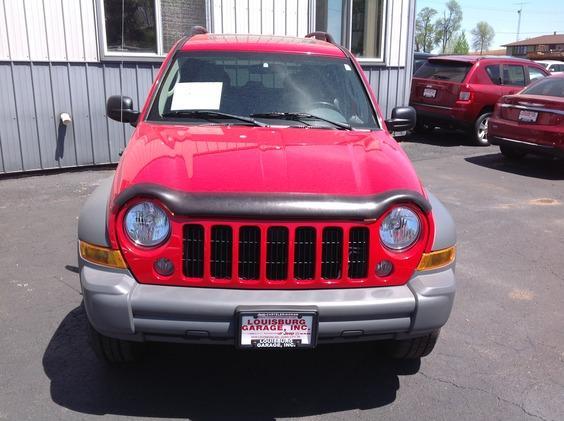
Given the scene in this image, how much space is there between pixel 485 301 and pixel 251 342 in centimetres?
243

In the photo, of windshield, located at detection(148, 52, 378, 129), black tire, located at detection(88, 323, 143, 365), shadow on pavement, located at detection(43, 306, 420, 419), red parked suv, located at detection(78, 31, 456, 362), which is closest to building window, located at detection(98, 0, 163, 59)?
windshield, located at detection(148, 52, 378, 129)

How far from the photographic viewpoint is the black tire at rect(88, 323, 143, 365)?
115 inches

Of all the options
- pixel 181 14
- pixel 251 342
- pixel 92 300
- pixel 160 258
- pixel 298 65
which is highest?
pixel 181 14

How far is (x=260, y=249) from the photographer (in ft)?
8.46

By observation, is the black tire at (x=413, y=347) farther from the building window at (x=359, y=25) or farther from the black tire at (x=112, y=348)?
the building window at (x=359, y=25)

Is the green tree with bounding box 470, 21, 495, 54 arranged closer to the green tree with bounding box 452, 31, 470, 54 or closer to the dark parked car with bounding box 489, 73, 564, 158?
the green tree with bounding box 452, 31, 470, 54

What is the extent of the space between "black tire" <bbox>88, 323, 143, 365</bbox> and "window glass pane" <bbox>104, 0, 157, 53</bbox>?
19.8ft

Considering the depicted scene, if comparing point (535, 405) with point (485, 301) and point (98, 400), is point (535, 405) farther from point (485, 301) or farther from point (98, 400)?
point (98, 400)

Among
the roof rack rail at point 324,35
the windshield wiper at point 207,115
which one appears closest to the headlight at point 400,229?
the windshield wiper at point 207,115

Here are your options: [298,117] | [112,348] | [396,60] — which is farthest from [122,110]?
[396,60]

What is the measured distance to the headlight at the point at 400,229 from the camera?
2676mm

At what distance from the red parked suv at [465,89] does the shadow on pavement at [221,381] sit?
8.69m

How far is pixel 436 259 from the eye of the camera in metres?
2.77

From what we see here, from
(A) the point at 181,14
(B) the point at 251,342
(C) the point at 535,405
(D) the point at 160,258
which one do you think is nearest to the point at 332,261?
(B) the point at 251,342
